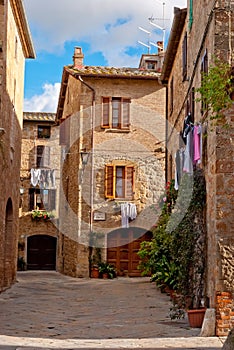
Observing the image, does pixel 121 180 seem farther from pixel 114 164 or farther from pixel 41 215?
pixel 41 215

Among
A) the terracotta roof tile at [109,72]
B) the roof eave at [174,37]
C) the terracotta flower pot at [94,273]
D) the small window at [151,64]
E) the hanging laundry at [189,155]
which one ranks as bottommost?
the terracotta flower pot at [94,273]

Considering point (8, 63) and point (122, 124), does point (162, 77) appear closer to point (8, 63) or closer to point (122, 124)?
point (122, 124)

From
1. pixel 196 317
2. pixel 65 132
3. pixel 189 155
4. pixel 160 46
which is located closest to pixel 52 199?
pixel 65 132

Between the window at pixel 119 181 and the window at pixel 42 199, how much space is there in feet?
29.3

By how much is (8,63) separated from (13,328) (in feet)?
28.0

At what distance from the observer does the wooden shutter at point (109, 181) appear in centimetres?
2164

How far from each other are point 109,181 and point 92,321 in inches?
458

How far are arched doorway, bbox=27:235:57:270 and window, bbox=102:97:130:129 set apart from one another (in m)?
10.2

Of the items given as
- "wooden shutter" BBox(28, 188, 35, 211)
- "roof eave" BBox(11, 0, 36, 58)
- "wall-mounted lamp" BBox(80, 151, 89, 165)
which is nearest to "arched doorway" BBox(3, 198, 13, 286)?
"wall-mounted lamp" BBox(80, 151, 89, 165)

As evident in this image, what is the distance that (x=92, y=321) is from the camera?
1042 centimetres

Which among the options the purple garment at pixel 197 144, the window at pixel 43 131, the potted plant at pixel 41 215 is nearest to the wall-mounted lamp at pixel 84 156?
the potted plant at pixel 41 215

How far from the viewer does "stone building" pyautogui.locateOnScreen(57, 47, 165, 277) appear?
21.6m

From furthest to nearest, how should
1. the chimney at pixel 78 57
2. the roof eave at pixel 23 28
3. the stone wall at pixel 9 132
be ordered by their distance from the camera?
the chimney at pixel 78 57
the roof eave at pixel 23 28
the stone wall at pixel 9 132

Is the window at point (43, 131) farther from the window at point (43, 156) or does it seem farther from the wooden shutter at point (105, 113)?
the wooden shutter at point (105, 113)
